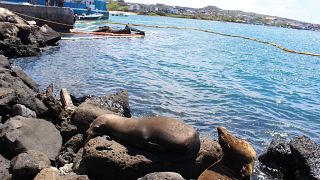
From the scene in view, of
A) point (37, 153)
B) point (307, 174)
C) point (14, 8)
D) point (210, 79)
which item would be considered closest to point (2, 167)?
point (37, 153)

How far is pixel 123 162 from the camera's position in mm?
6562

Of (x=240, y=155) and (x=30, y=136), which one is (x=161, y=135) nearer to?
(x=240, y=155)

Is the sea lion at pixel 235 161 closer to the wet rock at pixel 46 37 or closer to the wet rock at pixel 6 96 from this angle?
the wet rock at pixel 6 96

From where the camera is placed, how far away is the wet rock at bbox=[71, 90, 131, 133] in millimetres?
8570

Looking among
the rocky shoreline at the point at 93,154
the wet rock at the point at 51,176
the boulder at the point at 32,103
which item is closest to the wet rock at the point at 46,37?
the rocky shoreline at the point at 93,154

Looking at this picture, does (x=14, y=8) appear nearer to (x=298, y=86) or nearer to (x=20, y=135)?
(x=298, y=86)

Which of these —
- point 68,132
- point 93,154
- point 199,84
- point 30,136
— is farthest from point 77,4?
point 93,154

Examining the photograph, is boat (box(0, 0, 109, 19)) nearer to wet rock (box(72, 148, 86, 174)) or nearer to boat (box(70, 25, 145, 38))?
boat (box(70, 25, 145, 38))

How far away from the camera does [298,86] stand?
925 inches

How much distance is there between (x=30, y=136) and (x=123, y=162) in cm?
208

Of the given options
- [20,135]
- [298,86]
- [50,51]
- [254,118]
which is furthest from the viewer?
[50,51]

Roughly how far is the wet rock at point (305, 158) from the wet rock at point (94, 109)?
4.20 meters

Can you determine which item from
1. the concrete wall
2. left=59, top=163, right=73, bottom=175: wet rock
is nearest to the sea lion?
left=59, top=163, right=73, bottom=175: wet rock

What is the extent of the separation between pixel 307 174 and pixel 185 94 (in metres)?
9.08
